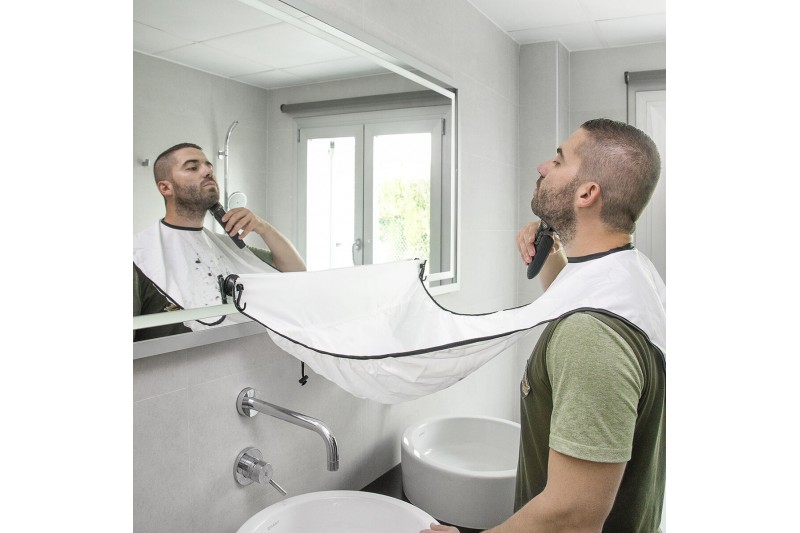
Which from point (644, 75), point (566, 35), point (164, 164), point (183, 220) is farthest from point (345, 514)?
point (644, 75)

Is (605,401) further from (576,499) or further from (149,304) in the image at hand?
(149,304)

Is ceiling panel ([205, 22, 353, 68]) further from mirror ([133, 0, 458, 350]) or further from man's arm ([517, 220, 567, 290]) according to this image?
man's arm ([517, 220, 567, 290])

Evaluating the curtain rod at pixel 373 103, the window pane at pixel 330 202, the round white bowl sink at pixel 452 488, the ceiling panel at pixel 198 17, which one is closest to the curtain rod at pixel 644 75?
the curtain rod at pixel 373 103

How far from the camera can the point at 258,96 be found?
115 centimetres

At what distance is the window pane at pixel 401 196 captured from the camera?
1.56 meters

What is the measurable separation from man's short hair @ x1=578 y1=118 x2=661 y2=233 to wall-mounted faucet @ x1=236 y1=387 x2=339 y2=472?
66cm

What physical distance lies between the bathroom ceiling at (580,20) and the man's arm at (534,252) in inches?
48.2

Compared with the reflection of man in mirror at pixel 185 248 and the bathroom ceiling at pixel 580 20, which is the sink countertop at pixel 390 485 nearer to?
the reflection of man in mirror at pixel 185 248

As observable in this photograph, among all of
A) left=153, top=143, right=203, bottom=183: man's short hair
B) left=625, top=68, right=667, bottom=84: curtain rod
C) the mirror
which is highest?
left=625, top=68, right=667, bottom=84: curtain rod

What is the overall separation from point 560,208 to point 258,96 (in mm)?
654

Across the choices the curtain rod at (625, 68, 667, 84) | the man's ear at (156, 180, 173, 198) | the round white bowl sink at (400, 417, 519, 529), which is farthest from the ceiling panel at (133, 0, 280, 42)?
the curtain rod at (625, 68, 667, 84)

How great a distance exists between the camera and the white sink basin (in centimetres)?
117
